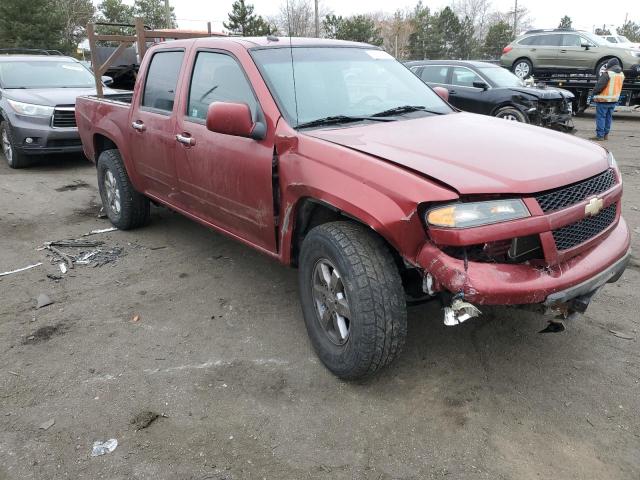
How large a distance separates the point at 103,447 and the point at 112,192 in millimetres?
3500

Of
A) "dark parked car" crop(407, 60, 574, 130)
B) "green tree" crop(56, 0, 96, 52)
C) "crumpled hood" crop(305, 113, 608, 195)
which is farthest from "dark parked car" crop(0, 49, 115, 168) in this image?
"green tree" crop(56, 0, 96, 52)

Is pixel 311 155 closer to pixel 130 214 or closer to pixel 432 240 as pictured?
pixel 432 240

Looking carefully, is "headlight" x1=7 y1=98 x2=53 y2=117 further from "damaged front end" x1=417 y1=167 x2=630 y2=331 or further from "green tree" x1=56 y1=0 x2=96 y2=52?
"green tree" x1=56 y1=0 x2=96 y2=52

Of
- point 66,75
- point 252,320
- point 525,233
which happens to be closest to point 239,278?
point 252,320

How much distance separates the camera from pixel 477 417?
266cm

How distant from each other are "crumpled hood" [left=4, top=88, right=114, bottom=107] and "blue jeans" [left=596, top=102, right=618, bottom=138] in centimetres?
960

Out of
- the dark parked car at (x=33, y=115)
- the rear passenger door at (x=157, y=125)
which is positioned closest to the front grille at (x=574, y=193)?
the rear passenger door at (x=157, y=125)

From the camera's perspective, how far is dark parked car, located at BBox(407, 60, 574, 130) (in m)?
10.5

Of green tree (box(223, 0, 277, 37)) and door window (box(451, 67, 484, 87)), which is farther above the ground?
green tree (box(223, 0, 277, 37))

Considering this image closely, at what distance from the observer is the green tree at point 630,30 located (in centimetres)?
5301

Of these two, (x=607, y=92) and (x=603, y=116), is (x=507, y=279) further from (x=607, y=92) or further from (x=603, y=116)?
(x=603, y=116)

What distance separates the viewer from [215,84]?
3770mm

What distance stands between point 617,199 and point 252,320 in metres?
2.38

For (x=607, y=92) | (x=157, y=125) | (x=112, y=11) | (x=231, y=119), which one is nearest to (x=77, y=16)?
(x=112, y=11)
